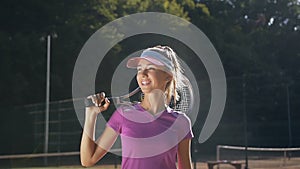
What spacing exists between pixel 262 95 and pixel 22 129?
9588mm

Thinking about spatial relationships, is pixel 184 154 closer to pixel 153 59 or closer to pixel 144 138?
pixel 144 138

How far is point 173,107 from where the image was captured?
10.5 feet

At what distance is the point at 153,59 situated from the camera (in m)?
2.81

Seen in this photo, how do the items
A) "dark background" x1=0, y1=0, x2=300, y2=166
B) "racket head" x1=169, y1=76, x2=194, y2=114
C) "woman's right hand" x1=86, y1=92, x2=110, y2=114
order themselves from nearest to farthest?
"woman's right hand" x1=86, y1=92, x2=110, y2=114 < "racket head" x1=169, y1=76, x2=194, y2=114 < "dark background" x1=0, y1=0, x2=300, y2=166

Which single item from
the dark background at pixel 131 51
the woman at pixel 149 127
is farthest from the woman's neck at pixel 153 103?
the dark background at pixel 131 51

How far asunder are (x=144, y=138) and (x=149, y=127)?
0.18 ft

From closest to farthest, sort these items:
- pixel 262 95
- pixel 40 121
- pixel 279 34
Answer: pixel 262 95
pixel 40 121
pixel 279 34

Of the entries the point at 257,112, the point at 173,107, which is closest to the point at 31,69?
the point at 257,112

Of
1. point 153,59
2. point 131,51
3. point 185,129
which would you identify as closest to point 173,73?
point 153,59

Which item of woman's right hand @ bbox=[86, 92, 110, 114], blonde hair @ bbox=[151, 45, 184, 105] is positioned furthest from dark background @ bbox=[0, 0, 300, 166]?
woman's right hand @ bbox=[86, 92, 110, 114]

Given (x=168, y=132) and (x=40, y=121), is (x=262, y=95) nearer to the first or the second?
(x=40, y=121)

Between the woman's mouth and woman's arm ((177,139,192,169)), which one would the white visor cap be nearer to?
the woman's mouth

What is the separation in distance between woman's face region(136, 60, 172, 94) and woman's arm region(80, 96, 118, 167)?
Result: 0.63ft

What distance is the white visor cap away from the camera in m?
2.81
